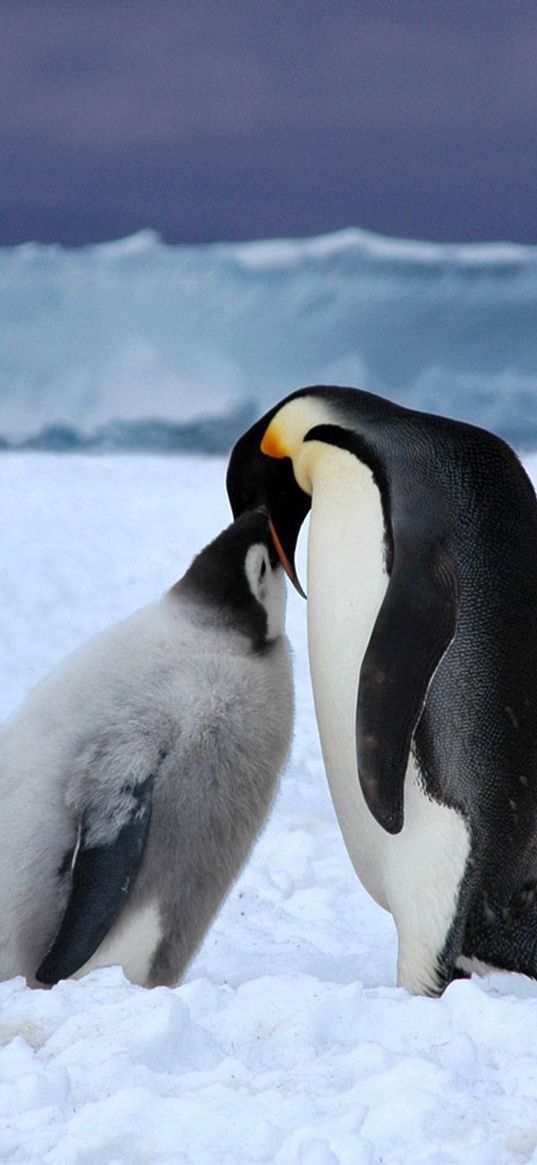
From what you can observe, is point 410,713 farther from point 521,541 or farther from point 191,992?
point 191,992

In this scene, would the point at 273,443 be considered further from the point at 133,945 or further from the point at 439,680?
the point at 133,945

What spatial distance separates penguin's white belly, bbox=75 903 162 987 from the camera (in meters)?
2.51

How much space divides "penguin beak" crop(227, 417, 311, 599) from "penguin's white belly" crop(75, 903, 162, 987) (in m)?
0.63

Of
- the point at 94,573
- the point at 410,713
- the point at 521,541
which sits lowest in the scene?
the point at 94,573

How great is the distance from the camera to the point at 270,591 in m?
2.74

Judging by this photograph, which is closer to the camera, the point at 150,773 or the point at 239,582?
the point at 150,773

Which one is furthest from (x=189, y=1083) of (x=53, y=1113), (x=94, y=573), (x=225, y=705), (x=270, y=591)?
(x=94, y=573)

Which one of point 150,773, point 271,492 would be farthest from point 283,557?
point 150,773

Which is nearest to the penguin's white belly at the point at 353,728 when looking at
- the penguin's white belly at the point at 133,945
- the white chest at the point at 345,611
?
the white chest at the point at 345,611

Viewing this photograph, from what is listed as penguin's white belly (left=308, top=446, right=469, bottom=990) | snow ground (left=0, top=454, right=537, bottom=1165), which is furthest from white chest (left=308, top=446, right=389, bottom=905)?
snow ground (left=0, top=454, right=537, bottom=1165)

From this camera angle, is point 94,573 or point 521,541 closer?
point 521,541

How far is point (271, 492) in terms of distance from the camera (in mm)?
2936

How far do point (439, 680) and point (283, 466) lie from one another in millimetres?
635

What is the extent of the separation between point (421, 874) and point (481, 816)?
15 cm
